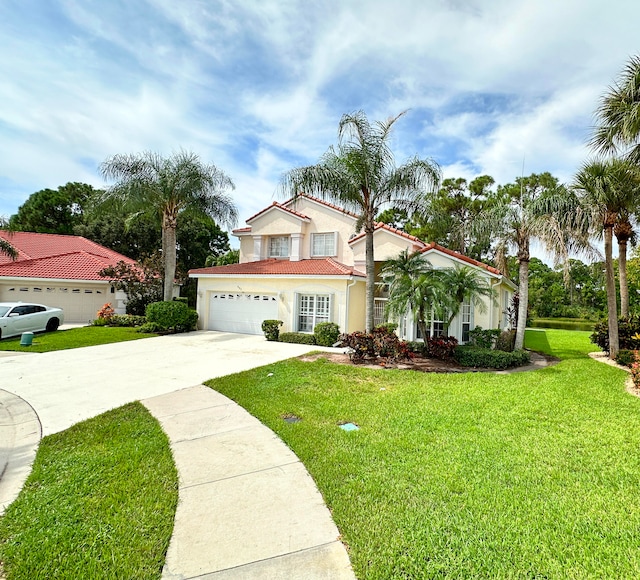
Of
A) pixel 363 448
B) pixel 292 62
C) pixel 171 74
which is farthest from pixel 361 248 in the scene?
pixel 363 448

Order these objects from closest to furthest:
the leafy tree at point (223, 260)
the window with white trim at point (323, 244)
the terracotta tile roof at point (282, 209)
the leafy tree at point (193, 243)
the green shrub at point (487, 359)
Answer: the green shrub at point (487, 359) < the window with white trim at point (323, 244) < the terracotta tile roof at point (282, 209) < the leafy tree at point (193, 243) < the leafy tree at point (223, 260)

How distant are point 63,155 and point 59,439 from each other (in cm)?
2087

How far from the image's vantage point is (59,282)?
2305 cm

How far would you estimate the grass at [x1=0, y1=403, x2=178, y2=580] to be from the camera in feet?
10.6

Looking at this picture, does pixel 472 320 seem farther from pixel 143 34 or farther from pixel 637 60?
pixel 143 34

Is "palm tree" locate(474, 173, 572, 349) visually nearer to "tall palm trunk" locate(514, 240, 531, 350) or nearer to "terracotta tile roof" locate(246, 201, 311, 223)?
"tall palm trunk" locate(514, 240, 531, 350)

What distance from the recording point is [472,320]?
16.3 m

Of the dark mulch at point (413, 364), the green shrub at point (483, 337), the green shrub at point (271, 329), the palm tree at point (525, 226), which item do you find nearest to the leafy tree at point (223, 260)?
the green shrub at point (271, 329)

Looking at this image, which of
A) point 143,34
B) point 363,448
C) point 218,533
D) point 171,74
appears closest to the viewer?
point 218,533

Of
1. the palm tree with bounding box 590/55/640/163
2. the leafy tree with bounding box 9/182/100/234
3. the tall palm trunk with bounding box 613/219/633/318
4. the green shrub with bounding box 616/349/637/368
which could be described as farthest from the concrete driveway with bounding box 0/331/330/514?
the leafy tree with bounding box 9/182/100/234

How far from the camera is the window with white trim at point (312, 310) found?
18.5 meters

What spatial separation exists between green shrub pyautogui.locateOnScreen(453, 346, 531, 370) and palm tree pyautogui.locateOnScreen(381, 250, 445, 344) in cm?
152

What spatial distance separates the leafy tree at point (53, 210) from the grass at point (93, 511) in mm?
40089

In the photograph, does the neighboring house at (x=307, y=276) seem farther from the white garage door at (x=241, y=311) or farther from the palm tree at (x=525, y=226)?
the palm tree at (x=525, y=226)
